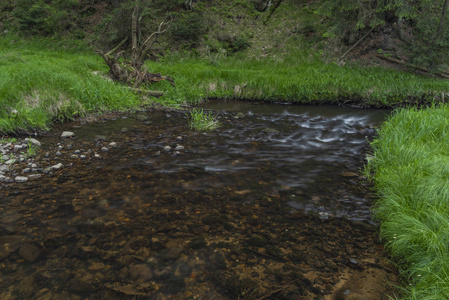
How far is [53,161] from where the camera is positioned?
598cm

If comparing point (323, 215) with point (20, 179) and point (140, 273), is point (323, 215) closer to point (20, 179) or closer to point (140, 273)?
point (140, 273)

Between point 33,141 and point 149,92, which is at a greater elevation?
point 149,92

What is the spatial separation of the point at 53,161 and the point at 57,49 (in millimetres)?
18645

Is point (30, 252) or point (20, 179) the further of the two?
point (20, 179)

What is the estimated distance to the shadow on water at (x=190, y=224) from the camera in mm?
2979

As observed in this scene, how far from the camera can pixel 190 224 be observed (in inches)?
156

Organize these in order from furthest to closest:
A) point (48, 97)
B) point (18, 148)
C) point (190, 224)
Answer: point (48, 97) < point (18, 148) < point (190, 224)

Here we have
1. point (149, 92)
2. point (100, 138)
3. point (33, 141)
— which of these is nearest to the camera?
point (33, 141)

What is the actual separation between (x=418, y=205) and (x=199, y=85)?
36.2ft

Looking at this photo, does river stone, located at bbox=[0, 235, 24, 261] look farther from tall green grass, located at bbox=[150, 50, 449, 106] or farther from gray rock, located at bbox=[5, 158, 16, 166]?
tall green grass, located at bbox=[150, 50, 449, 106]

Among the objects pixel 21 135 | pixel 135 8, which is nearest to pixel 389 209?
pixel 21 135

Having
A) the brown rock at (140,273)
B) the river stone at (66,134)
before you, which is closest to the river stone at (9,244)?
the brown rock at (140,273)

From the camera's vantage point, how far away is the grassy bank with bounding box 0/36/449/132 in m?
8.15

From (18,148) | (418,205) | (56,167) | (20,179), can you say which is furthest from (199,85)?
(418,205)
